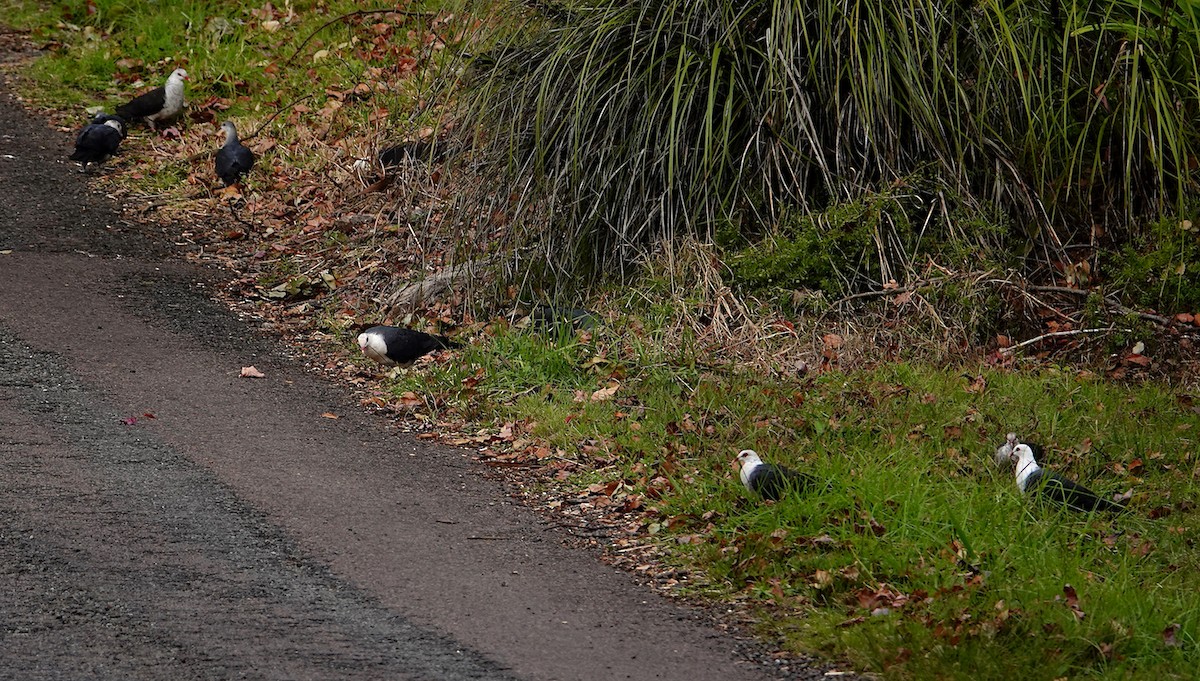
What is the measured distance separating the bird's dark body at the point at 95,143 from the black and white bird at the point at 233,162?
911 mm

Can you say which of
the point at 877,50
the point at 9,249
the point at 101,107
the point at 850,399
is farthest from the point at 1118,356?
the point at 101,107

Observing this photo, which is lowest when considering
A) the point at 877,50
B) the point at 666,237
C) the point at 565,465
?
the point at 565,465

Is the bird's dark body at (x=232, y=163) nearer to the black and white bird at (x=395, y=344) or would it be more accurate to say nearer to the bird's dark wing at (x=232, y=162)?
the bird's dark wing at (x=232, y=162)

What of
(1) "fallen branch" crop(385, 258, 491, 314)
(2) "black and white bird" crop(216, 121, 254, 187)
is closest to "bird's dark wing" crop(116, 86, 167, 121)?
(2) "black and white bird" crop(216, 121, 254, 187)

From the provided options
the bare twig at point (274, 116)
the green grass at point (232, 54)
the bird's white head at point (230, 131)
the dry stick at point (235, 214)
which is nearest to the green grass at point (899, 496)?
the dry stick at point (235, 214)

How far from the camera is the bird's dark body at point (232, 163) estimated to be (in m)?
8.98

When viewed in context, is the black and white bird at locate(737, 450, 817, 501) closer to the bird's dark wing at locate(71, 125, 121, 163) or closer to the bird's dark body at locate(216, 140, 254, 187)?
the bird's dark body at locate(216, 140, 254, 187)

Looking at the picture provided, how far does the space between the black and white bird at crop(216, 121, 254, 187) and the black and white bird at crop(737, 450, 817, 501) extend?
555cm

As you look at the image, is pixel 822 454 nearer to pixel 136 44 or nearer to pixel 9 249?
pixel 9 249

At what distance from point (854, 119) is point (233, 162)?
15.4ft

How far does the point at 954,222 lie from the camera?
21.7 ft

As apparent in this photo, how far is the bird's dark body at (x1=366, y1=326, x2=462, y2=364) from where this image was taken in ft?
20.9

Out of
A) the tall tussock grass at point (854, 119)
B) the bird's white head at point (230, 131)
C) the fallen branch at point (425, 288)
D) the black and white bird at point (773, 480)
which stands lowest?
the fallen branch at point (425, 288)

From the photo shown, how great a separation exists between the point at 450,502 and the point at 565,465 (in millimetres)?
629
